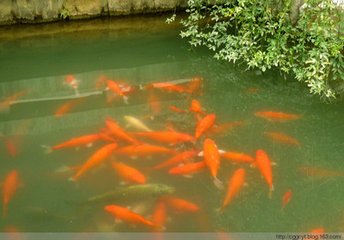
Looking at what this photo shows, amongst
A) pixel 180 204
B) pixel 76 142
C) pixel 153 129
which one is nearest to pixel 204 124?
pixel 153 129

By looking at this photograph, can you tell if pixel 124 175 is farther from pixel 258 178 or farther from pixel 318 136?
pixel 318 136

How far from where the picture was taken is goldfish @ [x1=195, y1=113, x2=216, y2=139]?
433cm

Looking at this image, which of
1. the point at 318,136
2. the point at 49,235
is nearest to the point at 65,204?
the point at 49,235

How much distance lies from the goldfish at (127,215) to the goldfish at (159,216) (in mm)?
45

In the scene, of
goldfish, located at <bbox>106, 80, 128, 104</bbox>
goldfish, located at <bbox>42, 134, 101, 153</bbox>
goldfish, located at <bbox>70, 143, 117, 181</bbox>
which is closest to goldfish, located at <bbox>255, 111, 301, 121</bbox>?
goldfish, located at <bbox>106, 80, 128, 104</bbox>

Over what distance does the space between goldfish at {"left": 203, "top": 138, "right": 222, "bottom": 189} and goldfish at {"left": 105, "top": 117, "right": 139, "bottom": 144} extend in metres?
0.67

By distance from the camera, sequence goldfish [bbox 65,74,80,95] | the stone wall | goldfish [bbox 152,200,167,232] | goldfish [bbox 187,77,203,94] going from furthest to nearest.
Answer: the stone wall
goldfish [bbox 65,74,80,95]
goldfish [bbox 187,77,203,94]
goldfish [bbox 152,200,167,232]

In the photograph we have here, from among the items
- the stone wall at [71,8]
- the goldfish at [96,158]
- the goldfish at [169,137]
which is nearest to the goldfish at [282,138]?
the goldfish at [169,137]

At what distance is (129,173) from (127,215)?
0.50 meters

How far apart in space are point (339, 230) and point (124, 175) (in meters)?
1.75

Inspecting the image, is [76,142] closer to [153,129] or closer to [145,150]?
[145,150]

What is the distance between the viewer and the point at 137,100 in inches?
197

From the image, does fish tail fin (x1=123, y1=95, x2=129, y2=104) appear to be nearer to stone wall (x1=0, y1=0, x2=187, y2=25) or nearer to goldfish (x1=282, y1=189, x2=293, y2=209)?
goldfish (x1=282, y1=189, x2=293, y2=209)

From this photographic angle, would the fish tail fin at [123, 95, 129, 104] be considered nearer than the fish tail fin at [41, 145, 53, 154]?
No
